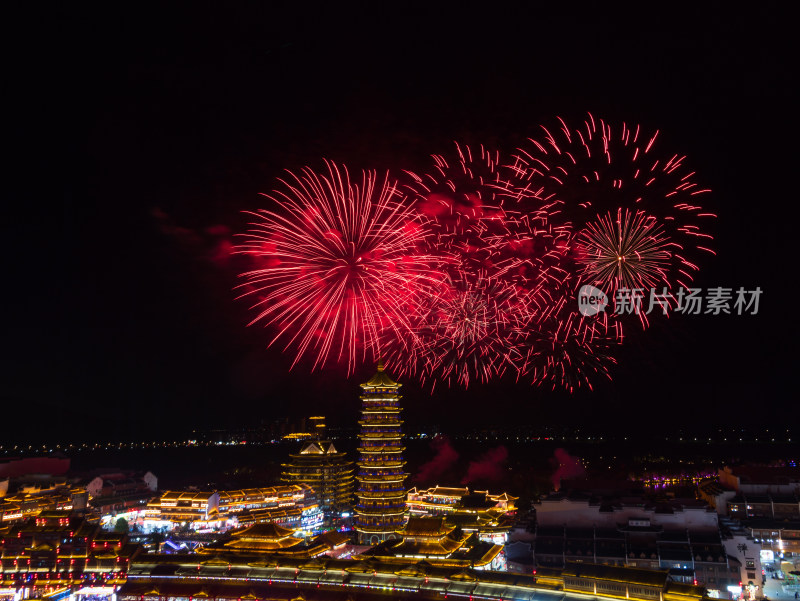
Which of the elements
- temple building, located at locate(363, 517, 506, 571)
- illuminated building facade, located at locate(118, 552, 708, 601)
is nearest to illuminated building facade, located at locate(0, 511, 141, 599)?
illuminated building facade, located at locate(118, 552, 708, 601)

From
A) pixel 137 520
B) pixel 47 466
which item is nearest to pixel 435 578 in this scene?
pixel 137 520

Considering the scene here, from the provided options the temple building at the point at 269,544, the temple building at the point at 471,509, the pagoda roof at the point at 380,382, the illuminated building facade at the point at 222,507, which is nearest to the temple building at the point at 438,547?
the temple building at the point at 471,509

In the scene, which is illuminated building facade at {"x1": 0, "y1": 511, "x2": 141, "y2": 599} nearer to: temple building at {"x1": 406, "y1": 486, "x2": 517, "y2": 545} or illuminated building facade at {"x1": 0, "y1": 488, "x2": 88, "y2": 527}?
illuminated building facade at {"x1": 0, "y1": 488, "x2": 88, "y2": 527}

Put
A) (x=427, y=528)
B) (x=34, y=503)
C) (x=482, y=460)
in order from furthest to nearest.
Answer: (x=482, y=460)
(x=34, y=503)
(x=427, y=528)

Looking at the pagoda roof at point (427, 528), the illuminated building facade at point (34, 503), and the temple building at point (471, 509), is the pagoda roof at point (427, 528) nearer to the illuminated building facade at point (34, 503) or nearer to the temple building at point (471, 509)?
the temple building at point (471, 509)

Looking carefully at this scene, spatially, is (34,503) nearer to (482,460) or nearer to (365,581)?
(365,581)

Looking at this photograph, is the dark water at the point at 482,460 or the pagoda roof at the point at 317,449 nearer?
the pagoda roof at the point at 317,449

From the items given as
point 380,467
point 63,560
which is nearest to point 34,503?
point 63,560

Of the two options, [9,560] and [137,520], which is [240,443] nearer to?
[137,520]
